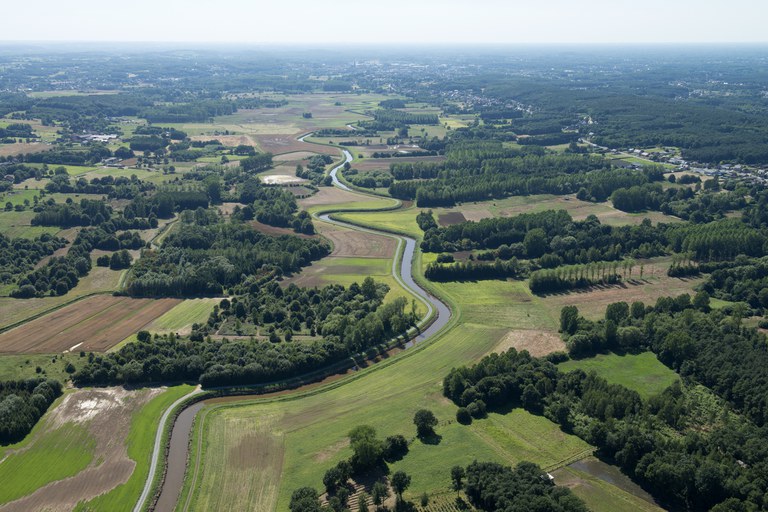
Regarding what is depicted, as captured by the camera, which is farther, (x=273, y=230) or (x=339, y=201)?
(x=339, y=201)

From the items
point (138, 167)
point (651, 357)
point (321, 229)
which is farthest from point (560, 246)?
point (138, 167)

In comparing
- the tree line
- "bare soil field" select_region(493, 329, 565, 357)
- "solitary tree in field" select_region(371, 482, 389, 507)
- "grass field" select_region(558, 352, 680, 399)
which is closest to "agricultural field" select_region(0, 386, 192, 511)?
the tree line

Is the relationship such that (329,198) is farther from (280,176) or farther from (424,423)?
(424,423)

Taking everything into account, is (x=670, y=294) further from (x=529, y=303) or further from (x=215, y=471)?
(x=215, y=471)

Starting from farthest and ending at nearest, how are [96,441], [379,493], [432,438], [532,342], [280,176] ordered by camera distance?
1. [280,176]
2. [532,342]
3. [96,441]
4. [432,438]
5. [379,493]

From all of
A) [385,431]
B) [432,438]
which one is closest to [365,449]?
[385,431]

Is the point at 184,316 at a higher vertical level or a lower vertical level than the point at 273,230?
lower

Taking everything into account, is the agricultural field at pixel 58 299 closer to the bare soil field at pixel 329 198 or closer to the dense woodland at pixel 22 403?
the dense woodland at pixel 22 403
